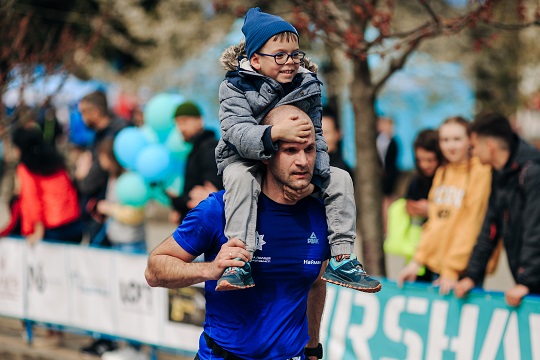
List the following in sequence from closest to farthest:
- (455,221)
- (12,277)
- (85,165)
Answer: (455,221) < (12,277) < (85,165)

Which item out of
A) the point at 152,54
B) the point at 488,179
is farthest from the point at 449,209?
the point at 152,54

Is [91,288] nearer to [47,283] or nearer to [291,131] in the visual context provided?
[47,283]

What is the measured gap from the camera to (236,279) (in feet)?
10.9

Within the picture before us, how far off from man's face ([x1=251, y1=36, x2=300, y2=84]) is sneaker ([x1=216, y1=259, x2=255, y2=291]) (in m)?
0.74

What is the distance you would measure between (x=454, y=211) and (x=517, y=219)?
0.72 metres

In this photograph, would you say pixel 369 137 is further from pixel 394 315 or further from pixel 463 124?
pixel 394 315

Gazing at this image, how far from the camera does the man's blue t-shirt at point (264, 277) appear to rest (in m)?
3.59

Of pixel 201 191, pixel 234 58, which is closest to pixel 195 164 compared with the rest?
pixel 201 191

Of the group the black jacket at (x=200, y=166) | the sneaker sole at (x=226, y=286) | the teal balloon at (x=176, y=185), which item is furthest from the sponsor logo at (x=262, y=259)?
the teal balloon at (x=176, y=185)

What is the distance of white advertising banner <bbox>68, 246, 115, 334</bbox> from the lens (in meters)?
8.15

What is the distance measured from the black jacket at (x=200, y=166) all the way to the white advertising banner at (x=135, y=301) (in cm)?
74

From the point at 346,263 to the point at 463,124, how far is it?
12.2 ft

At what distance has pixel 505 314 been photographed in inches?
230

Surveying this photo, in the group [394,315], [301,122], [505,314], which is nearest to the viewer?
[301,122]
